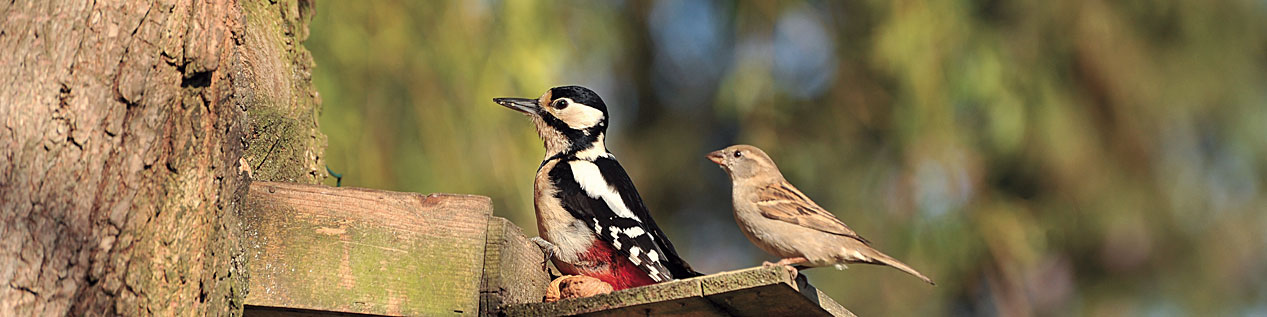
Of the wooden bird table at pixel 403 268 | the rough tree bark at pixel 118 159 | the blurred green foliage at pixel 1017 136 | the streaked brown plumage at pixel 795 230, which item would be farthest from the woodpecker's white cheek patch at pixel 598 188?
Answer: the blurred green foliage at pixel 1017 136

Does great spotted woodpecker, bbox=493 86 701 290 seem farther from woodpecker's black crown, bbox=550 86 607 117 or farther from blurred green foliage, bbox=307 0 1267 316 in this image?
blurred green foliage, bbox=307 0 1267 316

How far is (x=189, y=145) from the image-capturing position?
2053 mm

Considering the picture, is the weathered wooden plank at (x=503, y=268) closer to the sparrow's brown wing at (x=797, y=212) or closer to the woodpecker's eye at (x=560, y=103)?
the woodpecker's eye at (x=560, y=103)

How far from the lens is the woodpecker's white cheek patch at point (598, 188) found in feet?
10.4

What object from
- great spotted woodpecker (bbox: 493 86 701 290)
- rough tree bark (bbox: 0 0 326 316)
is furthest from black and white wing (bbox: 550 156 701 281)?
rough tree bark (bbox: 0 0 326 316)

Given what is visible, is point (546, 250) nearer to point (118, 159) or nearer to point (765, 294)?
point (765, 294)

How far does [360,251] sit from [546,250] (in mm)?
620

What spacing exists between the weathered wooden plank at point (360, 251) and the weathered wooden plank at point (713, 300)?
0.14m

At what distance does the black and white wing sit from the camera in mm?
3006

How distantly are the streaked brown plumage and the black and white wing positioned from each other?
0.44m

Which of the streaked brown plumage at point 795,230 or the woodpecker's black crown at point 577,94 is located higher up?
the woodpecker's black crown at point 577,94

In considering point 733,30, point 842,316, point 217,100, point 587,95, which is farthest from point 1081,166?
point 217,100

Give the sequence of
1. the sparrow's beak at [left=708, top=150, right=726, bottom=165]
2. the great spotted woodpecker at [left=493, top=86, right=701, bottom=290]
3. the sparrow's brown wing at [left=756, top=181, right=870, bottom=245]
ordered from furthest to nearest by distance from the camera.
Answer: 1. the sparrow's beak at [left=708, top=150, right=726, bottom=165]
2. the sparrow's brown wing at [left=756, top=181, right=870, bottom=245]
3. the great spotted woodpecker at [left=493, top=86, right=701, bottom=290]

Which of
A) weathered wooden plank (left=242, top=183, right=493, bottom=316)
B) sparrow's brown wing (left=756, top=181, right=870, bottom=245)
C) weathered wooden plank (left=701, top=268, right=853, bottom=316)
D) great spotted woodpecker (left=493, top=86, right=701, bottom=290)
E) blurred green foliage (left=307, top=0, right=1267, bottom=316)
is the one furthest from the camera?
blurred green foliage (left=307, top=0, right=1267, bottom=316)
